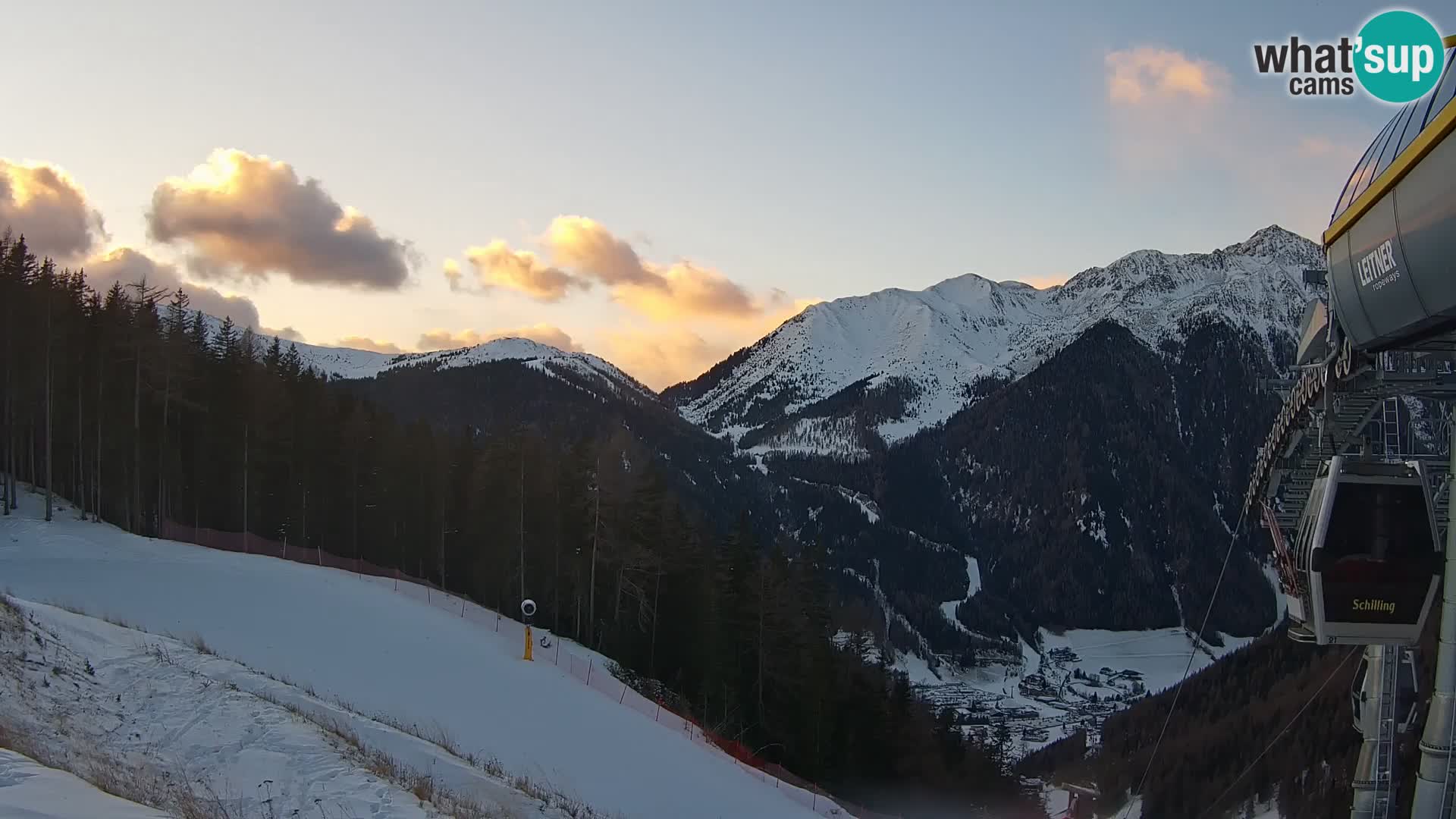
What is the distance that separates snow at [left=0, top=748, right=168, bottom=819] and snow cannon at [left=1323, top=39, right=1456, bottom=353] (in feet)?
36.9

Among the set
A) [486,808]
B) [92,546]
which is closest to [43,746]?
[486,808]

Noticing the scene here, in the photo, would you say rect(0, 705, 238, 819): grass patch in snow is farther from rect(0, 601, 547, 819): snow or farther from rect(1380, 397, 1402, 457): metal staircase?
rect(1380, 397, 1402, 457): metal staircase

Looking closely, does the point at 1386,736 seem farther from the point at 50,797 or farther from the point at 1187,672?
the point at 1187,672

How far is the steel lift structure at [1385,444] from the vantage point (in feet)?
25.7

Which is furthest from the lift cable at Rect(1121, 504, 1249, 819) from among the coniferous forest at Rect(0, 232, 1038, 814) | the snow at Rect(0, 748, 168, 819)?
the snow at Rect(0, 748, 168, 819)

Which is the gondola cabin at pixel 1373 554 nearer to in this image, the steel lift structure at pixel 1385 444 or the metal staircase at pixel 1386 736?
the steel lift structure at pixel 1385 444

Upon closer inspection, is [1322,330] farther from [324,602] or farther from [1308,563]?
[324,602]

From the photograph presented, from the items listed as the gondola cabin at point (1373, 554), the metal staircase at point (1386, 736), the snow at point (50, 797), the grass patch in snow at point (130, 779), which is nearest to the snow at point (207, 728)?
the grass patch in snow at point (130, 779)

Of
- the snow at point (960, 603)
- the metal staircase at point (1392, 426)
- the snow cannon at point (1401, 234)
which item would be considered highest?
the snow cannon at point (1401, 234)

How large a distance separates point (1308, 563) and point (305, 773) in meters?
12.3

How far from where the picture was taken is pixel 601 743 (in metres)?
19.2

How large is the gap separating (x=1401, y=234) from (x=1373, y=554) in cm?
546

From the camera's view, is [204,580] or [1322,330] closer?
[1322,330]

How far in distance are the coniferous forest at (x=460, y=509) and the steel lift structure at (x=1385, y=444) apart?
81.3 ft
